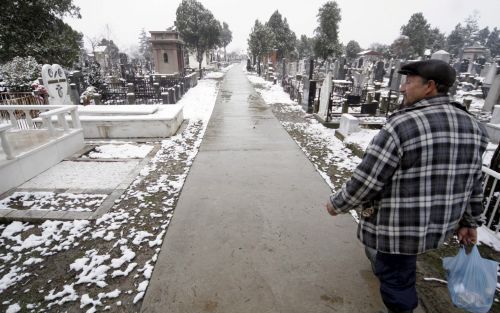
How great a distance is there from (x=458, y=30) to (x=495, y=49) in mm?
9737

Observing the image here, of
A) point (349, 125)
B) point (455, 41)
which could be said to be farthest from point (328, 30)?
point (455, 41)

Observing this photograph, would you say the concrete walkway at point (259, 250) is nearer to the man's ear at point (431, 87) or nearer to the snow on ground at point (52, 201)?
the snow on ground at point (52, 201)

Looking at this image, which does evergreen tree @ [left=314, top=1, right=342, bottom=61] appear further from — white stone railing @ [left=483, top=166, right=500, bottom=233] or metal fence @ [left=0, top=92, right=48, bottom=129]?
white stone railing @ [left=483, top=166, right=500, bottom=233]

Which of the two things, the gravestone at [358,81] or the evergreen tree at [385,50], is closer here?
the gravestone at [358,81]

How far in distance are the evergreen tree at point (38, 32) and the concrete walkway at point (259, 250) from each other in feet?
39.2

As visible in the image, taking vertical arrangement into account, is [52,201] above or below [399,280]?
below

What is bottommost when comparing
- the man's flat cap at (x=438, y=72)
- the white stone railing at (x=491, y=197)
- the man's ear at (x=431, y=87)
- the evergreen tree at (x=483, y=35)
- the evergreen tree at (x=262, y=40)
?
the white stone railing at (x=491, y=197)

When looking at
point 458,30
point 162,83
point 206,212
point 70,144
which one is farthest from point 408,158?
point 458,30

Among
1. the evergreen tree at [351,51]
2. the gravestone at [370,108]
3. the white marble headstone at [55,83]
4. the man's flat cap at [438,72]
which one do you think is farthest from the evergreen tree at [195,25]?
the evergreen tree at [351,51]

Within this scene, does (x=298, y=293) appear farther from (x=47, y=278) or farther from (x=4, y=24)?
(x=4, y=24)

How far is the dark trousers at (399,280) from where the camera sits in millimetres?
1925

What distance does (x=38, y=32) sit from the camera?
12.2 metres

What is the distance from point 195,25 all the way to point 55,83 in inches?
954

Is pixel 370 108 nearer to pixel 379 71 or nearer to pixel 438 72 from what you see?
pixel 438 72
